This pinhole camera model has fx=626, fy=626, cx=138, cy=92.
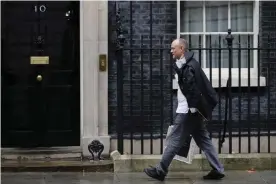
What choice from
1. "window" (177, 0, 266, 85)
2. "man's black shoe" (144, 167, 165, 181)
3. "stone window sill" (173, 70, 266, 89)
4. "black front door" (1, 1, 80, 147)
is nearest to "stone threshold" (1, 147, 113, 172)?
"black front door" (1, 1, 80, 147)

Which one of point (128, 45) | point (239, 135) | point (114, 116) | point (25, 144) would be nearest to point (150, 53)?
point (128, 45)

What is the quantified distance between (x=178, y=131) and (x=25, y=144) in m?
2.64

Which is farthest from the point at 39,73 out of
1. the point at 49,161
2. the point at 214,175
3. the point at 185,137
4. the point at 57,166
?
the point at 214,175

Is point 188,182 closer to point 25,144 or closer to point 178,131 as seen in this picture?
point 178,131

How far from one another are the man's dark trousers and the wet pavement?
28 centimetres

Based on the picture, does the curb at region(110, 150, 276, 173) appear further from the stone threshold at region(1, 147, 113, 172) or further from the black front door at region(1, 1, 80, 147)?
the black front door at region(1, 1, 80, 147)

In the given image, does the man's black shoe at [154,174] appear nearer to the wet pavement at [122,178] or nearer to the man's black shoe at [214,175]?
the wet pavement at [122,178]

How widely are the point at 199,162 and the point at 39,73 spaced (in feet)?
8.46

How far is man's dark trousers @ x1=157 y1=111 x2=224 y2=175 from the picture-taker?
723cm

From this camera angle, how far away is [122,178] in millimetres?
7723

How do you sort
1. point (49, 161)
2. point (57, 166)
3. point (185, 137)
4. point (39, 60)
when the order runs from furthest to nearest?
point (39, 60) < point (49, 161) < point (57, 166) < point (185, 137)

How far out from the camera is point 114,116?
8820mm

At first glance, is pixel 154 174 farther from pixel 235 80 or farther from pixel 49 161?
pixel 235 80

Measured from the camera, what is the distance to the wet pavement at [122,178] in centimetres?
752
